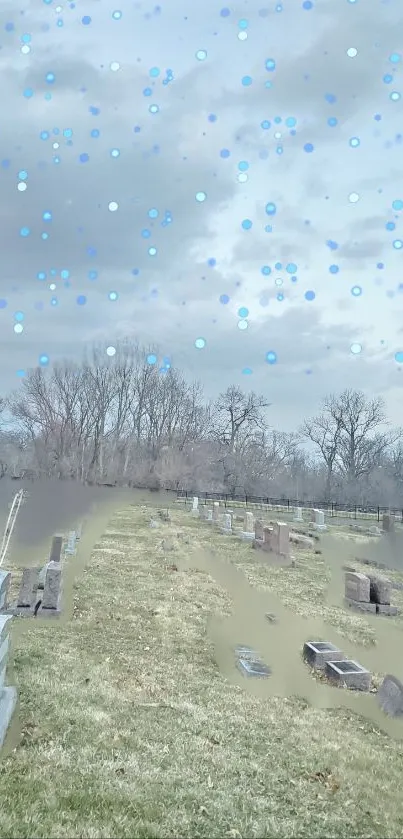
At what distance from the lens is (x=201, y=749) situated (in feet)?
16.5

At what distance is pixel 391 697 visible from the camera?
6.48 meters

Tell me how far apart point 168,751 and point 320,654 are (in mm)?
3629

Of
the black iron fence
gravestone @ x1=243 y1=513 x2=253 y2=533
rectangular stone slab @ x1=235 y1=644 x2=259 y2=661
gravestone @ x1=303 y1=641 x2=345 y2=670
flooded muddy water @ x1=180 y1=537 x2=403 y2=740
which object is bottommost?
flooded muddy water @ x1=180 y1=537 x2=403 y2=740

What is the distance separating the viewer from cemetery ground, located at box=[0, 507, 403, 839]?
393 centimetres

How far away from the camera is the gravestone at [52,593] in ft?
31.6

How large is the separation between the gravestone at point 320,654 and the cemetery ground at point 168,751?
1219mm

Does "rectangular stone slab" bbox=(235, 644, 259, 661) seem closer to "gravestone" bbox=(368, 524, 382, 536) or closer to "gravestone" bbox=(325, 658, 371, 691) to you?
"gravestone" bbox=(325, 658, 371, 691)

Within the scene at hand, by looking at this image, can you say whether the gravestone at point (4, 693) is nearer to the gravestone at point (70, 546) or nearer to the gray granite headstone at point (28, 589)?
the gray granite headstone at point (28, 589)

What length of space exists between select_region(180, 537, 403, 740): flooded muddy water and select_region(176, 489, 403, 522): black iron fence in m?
27.5

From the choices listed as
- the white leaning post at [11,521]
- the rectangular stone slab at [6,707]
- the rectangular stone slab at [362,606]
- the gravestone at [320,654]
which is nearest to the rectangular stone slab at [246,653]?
the gravestone at [320,654]

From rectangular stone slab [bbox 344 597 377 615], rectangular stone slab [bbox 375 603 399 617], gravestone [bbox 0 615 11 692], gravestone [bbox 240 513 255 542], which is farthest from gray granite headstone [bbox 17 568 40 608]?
gravestone [bbox 240 513 255 542]

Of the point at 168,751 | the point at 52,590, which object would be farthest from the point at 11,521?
the point at 168,751

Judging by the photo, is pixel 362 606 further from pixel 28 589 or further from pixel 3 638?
pixel 3 638

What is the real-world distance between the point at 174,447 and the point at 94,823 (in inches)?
1725
